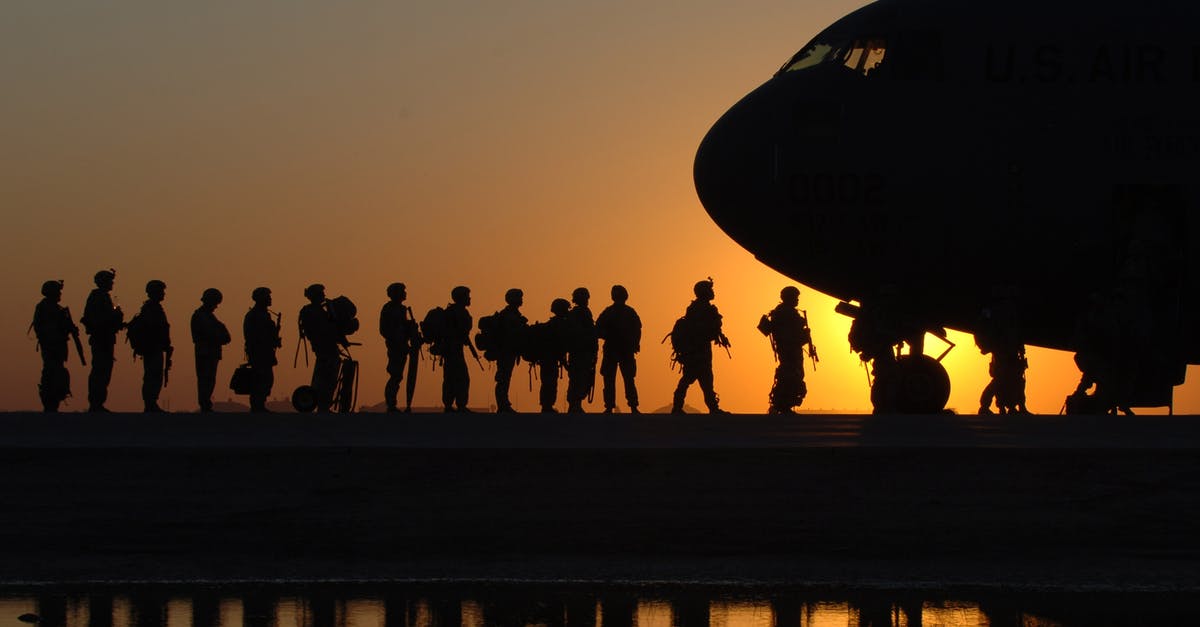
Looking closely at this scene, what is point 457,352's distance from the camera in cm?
2348

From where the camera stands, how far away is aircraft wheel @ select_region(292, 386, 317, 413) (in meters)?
22.6

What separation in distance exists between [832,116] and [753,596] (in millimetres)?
13255

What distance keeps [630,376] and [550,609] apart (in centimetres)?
1666

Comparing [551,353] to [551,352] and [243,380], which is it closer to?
[551,352]

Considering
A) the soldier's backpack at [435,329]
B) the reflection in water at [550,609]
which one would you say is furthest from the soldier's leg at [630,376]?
the reflection in water at [550,609]

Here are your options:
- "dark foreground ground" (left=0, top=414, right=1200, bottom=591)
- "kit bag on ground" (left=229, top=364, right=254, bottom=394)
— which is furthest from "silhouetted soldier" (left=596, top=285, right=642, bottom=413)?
"dark foreground ground" (left=0, top=414, right=1200, bottom=591)

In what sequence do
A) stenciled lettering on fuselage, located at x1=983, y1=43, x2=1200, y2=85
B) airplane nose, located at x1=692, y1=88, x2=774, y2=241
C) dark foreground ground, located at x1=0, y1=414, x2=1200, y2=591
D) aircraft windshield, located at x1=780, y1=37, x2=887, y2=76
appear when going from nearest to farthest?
1. dark foreground ground, located at x1=0, y1=414, x2=1200, y2=591
2. stenciled lettering on fuselage, located at x1=983, y1=43, x2=1200, y2=85
3. airplane nose, located at x1=692, y1=88, x2=774, y2=241
4. aircraft windshield, located at x1=780, y1=37, x2=887, y2=76

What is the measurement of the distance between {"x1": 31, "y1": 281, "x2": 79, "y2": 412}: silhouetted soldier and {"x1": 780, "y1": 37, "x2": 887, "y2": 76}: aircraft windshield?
9791 millimetres

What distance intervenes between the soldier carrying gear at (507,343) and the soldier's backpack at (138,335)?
4.65m

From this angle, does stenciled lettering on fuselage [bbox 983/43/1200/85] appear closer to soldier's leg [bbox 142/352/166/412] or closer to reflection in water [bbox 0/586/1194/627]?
soldier's leg [bbox 142/352/166/412]

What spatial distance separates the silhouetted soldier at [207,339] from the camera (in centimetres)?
2245

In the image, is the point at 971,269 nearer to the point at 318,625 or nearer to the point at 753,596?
the point at 753,596

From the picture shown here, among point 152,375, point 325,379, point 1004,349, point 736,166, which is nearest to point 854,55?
point 736,166

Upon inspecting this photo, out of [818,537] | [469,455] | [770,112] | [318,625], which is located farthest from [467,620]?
[770,112]
